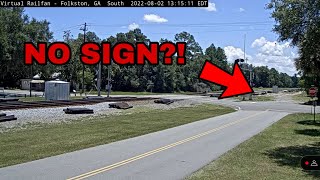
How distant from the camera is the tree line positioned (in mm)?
74312

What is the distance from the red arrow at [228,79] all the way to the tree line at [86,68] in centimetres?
5888

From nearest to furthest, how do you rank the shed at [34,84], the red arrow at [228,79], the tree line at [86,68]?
1. the red arrow at [228,79]
2. the tree line at [86,68]
3. the shed at [34,84]

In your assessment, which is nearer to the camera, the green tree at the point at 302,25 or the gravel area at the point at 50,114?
the green tree at the point at 302,25

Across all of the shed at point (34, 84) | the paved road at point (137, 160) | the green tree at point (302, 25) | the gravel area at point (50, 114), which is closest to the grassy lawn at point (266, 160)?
the paved road at point (137, 160)

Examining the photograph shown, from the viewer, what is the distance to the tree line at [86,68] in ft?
244

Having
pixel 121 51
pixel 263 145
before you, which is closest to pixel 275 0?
pixel 263 145

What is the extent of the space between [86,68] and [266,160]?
289 feet

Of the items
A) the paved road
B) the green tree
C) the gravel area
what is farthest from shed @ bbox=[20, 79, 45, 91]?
the green tree

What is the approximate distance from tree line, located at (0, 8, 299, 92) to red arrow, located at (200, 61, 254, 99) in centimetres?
5888

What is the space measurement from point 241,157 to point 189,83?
110 m

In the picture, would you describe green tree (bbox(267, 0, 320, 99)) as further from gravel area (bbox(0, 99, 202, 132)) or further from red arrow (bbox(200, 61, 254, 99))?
gravel area (bbox(0, 99, 202, 132))

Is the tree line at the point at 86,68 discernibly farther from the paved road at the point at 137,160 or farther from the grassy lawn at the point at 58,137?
the paved road at the point at 137,160

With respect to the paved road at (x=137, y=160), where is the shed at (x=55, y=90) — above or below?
above

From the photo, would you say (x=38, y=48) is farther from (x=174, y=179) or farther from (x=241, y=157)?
(x=241, y=157)
